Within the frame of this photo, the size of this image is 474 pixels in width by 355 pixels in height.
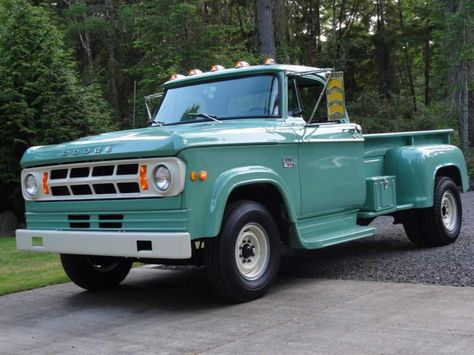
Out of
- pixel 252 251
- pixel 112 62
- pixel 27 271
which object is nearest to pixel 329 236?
pixel 252 251

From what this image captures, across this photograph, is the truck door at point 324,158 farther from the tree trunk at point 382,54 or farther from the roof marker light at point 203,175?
the tree trunk at point 382,54

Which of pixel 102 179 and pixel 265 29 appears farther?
pixel 265 29

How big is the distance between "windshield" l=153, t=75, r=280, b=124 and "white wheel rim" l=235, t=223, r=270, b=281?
4.32ft

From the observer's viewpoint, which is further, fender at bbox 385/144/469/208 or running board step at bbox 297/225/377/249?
fender at bbox 385/144/469/208

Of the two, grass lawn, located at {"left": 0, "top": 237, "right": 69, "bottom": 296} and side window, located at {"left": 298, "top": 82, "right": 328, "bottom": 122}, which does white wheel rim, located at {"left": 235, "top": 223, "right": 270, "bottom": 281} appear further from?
grass lawn, located at {"left": 0, "top": 237, "right": 69, "bottom": 296}

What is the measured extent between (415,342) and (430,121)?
1809cm

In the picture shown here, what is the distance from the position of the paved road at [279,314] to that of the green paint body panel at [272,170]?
0.64m

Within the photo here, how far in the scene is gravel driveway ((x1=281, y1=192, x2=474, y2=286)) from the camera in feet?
20.8

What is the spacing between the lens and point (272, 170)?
5.74 meters

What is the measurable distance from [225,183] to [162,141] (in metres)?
0.65

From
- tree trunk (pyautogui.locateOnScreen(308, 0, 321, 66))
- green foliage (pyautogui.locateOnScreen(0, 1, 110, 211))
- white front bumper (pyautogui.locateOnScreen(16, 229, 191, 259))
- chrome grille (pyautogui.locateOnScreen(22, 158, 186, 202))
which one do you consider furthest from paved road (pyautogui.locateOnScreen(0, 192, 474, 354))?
tree trunk (pyautogui.locateOnScreen(308, 0, 321, 66))

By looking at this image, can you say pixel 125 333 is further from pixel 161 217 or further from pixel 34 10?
pixel 34 10

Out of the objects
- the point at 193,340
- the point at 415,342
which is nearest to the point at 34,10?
the point at 193,340

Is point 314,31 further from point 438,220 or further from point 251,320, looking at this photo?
point 251,320
